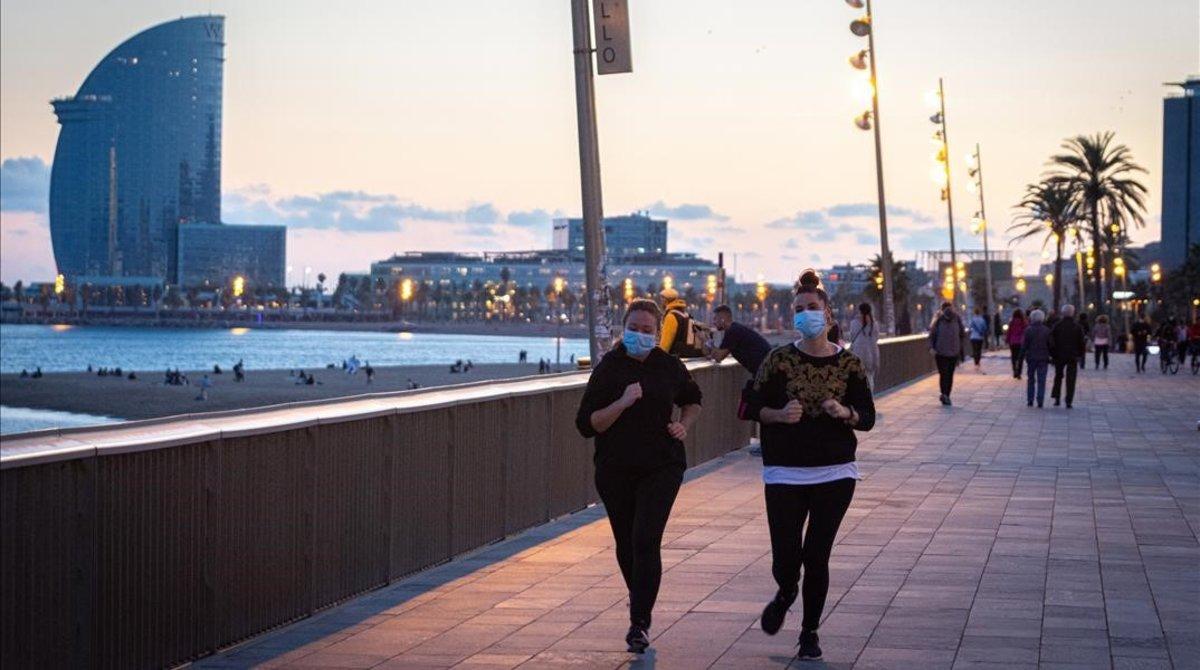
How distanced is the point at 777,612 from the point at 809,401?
38.8 inches

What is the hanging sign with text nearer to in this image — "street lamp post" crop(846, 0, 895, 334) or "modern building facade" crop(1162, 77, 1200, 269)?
"street lamp post" crop(846, 0, 895, 334)

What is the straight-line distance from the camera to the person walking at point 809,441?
320 inches

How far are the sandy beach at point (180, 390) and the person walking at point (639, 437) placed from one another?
52.1 meters

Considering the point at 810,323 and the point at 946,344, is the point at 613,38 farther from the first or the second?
the point at 946,344

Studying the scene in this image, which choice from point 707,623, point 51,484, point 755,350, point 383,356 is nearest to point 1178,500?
point 755,350

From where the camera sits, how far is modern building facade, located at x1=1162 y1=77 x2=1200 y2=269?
154125mm

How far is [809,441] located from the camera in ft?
26.7

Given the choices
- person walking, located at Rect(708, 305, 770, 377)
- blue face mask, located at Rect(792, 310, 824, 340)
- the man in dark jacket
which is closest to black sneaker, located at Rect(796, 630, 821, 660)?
blue face mask, located at Rect(792, 310, 824, 340)

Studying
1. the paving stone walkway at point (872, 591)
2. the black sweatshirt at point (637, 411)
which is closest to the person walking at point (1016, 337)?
the paving stone walkway at point (872, 591)

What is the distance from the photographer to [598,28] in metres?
16.0

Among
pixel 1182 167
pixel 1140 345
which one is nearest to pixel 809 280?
pixel 1140 345

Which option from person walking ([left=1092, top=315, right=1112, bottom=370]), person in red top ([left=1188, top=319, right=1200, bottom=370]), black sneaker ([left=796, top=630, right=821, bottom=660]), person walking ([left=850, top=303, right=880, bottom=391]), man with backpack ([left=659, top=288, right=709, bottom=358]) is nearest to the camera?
black sneaker ([left=796, top=630, right=821, bottom=660])

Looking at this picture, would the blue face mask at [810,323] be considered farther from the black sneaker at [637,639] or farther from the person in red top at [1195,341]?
the person in red top at [1195,341]

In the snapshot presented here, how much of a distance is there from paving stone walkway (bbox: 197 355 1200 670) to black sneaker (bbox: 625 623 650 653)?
3.5 inches
